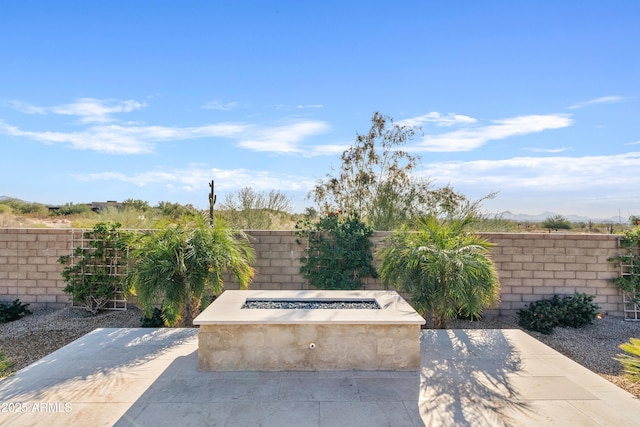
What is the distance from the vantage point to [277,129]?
934cm

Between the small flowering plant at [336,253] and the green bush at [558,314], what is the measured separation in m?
2.69

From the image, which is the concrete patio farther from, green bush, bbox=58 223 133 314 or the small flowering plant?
green bush, bbox=58 223 133 314

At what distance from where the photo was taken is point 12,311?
6734 millimetres

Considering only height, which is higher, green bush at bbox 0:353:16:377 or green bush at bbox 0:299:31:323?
green bush at bbox 0:353:16:377

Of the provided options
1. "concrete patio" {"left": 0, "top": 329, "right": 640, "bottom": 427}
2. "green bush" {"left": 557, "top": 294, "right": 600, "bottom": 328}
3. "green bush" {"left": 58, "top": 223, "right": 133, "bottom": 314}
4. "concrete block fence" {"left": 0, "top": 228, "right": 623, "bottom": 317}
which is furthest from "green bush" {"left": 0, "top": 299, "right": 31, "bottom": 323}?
"green bush" {"left": 557, "top": 294, "right": 600, "bottom": 328}

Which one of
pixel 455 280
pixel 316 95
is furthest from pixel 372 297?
pixel 316 95

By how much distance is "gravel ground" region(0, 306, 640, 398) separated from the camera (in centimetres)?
497

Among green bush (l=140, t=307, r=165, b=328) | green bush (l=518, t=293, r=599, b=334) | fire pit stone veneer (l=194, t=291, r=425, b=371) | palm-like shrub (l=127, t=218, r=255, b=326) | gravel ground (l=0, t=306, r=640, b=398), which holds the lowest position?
gravel ground (l=0, t=306, r=640, b=398)

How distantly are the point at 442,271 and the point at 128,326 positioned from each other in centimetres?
516

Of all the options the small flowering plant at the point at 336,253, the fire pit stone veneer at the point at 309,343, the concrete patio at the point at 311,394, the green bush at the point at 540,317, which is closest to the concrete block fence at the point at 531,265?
the small flowering plant at the point at 336,253

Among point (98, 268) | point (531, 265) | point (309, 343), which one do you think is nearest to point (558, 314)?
point (531, 265)

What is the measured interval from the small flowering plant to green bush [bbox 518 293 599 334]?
106 inches

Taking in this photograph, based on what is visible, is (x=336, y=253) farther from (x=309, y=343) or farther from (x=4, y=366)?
(x=4, y=366)

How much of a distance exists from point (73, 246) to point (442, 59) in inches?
331
